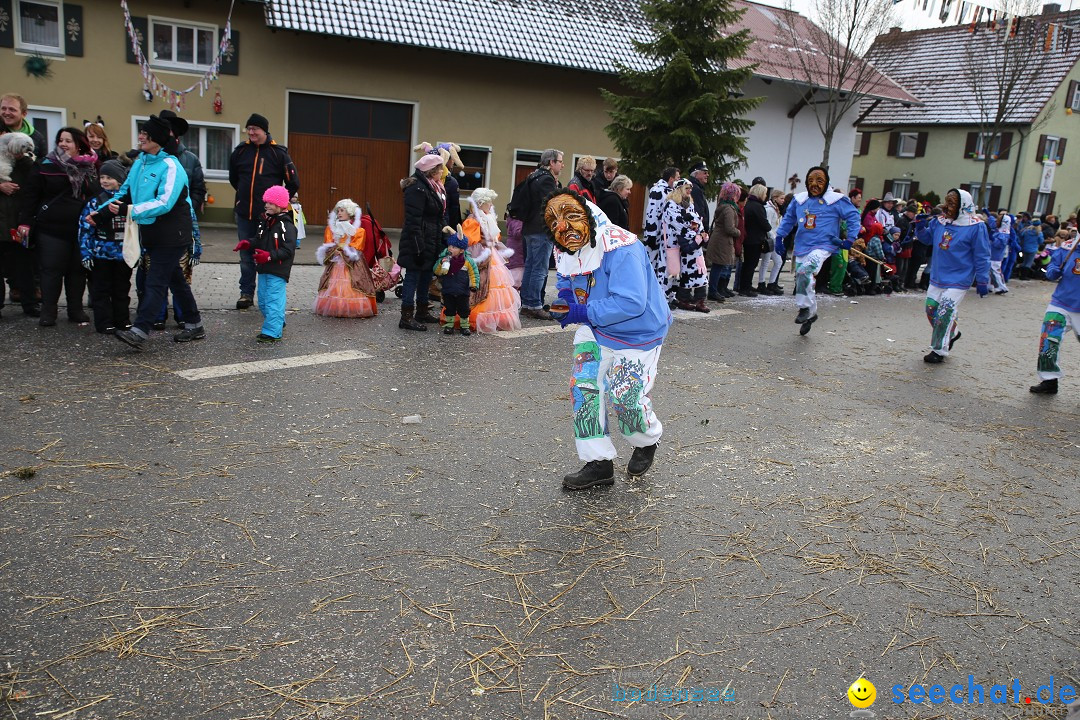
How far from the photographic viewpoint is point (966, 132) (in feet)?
121

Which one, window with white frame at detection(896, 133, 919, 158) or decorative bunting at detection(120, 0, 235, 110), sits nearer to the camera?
decorative bunting at detection(120, 0, 235, 110)

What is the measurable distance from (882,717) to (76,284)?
7.85 metres

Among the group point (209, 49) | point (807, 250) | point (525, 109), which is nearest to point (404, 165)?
point (525, 109)

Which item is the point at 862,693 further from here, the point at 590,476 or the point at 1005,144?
the point at 1005,144

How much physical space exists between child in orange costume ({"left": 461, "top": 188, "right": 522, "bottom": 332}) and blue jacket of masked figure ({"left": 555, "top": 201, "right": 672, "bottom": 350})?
464 centimetres

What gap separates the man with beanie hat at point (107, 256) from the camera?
297 inches

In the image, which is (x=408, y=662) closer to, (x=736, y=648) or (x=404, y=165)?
(x=736, y=648)

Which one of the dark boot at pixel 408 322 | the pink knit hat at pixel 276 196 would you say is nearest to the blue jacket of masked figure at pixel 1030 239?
the dark boot at pixel 408 322

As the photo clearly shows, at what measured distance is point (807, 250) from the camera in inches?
419

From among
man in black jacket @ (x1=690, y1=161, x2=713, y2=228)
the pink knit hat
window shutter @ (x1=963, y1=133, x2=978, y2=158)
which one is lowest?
the pink knit hat

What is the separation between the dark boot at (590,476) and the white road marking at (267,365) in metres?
3.29

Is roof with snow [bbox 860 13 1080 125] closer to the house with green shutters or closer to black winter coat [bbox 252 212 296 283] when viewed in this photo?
the house with green shutters

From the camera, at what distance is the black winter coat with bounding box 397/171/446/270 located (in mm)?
8914

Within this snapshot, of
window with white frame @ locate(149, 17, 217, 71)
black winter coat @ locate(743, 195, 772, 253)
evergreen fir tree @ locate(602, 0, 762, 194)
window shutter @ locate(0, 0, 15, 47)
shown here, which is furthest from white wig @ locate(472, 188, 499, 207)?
window shutter @ locate(0, 0, 15, 47)
